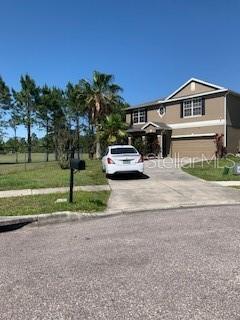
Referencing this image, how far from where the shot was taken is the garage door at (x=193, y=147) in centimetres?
3372

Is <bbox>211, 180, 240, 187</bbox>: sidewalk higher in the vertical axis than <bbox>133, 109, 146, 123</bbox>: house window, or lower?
lower

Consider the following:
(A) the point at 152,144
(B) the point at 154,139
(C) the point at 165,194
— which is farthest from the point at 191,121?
(C) the point at 165,194

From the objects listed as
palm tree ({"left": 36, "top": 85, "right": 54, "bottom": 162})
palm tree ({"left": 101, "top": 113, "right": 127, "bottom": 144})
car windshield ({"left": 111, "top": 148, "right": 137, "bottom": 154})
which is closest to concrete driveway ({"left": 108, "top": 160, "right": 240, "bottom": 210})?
car windshield ({"left": 111, "top": 148, "right": 137, "bottom": 154})

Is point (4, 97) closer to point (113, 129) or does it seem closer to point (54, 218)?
point (113, 129)

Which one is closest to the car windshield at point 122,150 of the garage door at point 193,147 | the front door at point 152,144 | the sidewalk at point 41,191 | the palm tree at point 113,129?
the sidewalk at point 41,191

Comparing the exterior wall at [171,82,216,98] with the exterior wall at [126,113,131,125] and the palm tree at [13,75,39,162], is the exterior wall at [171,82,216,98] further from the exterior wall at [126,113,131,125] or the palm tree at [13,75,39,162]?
the palm tree at [13,75,39,162]

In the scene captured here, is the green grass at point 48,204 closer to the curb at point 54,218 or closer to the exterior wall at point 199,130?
the curb at point 54,218

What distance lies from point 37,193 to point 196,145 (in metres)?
23.8

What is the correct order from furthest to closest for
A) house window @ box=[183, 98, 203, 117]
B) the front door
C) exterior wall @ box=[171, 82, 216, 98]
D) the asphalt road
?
the front door
house window @ box=[183, 98, 203, 117]
exterior wall @ box=[171, 82, 216, 98]
the asphalt road

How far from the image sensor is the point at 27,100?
53.9 meters

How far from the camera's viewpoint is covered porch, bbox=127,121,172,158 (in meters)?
37.2

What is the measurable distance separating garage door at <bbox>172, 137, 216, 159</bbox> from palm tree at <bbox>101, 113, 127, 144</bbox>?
4.87 m

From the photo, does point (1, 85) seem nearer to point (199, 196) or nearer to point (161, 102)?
point (161, 102)

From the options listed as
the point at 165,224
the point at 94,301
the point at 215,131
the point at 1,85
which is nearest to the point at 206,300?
the point at 94,301
